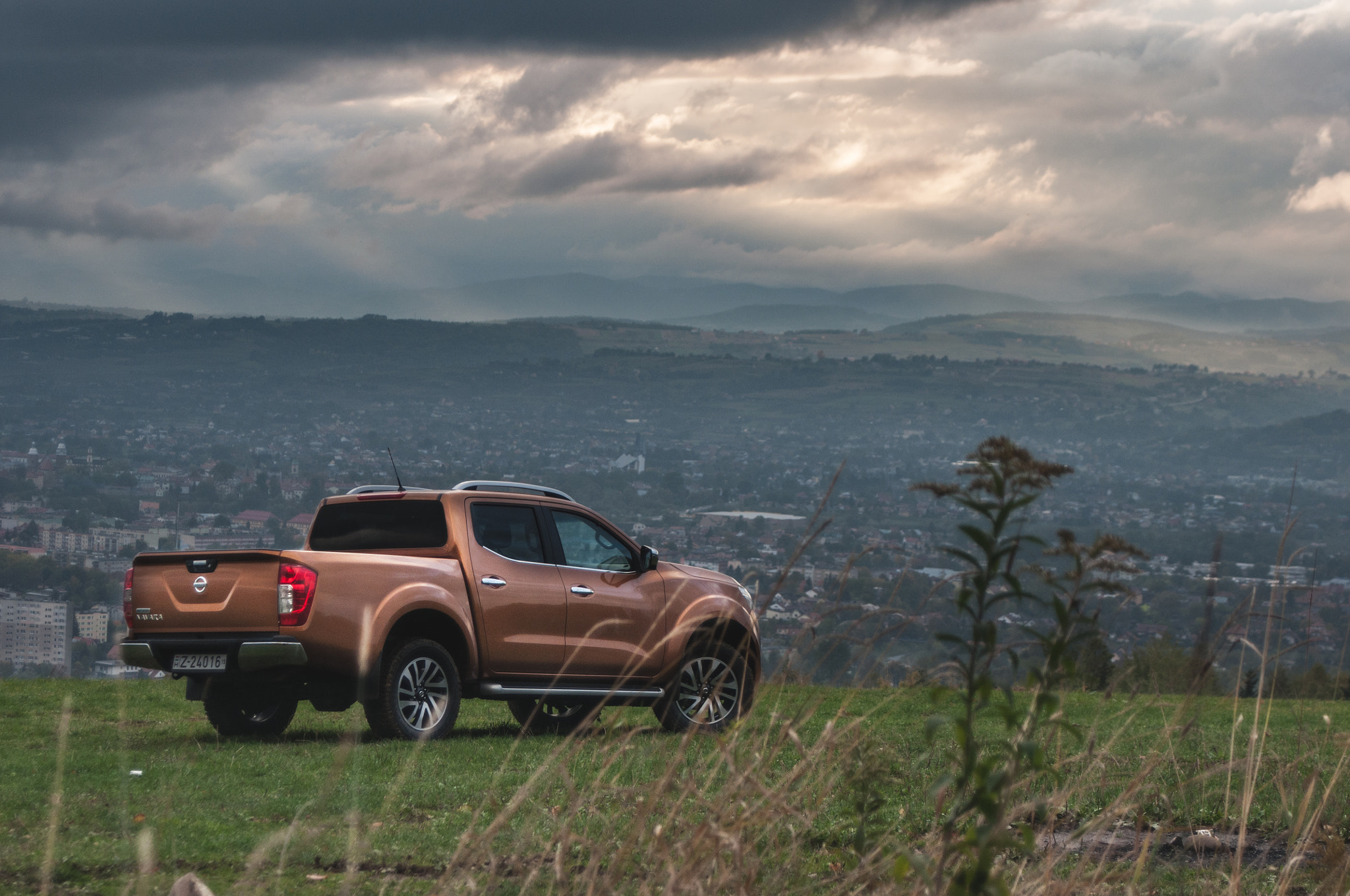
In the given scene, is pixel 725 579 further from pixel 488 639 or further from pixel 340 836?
pixel 340 836

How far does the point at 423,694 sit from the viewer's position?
10.1m

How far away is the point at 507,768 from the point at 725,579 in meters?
3.61

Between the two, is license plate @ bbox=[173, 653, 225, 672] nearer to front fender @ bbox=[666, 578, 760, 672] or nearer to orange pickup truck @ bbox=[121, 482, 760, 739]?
orange pickup truck @ bbox=[121, 482, 760, 739]

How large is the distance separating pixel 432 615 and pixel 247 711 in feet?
6.81

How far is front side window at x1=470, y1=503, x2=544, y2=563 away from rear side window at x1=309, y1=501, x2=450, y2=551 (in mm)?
326

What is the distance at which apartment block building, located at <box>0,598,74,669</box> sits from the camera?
145 feet

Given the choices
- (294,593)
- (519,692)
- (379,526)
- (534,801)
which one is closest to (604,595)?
(519,692)

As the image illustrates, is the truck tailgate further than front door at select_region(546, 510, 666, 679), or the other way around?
front door at select_region(546, 510, 666, 679)

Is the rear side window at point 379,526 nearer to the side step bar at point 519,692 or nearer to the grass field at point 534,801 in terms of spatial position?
the side step bar at point 519,692

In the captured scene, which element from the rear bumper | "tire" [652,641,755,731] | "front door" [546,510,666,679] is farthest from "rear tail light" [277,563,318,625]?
"tire" [652,641,755,731]

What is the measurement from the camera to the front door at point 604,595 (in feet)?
35.7

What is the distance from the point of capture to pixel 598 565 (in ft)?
36.6

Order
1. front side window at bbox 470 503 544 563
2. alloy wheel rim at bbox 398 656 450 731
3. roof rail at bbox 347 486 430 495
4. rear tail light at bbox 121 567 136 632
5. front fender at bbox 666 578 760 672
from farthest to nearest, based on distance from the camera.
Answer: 1. front fender at bbox 666 578 760 672
2. roof rail at bbox 347 486 430 495
3. front side window at bbox 470 503 544 563
4. alloy wheel rim at bbox 398 656 450 731
5. rear tail light at bbox 121 567 136 632

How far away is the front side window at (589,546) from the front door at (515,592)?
0.23 m
